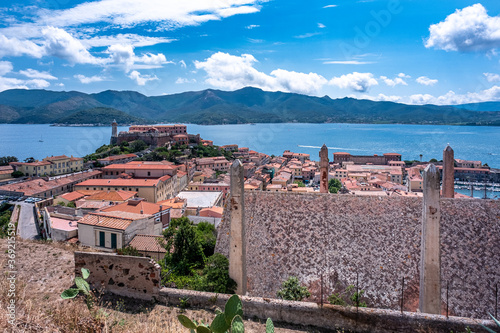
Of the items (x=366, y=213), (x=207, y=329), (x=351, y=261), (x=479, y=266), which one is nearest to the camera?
(x=207, y=329)

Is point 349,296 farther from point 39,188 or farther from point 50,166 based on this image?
point 50,166

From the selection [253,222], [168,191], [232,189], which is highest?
[232,189]

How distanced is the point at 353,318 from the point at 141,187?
41.9 m

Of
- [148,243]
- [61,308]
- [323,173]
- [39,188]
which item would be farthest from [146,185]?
[61,308]

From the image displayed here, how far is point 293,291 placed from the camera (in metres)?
8.62

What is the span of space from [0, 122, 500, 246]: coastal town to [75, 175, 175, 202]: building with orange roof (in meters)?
Result: 0.13

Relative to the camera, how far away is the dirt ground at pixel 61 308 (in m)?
5.16

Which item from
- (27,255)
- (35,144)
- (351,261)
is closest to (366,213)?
(351,261)

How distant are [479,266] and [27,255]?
12.5 metres

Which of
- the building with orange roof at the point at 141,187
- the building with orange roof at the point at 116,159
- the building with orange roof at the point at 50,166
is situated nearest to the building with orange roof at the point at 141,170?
the building with orange roof at the point at 141,187

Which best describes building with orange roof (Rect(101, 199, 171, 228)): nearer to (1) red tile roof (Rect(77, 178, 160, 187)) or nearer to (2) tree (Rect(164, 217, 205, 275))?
(2) tree (Rect(164, 217, 205, 275))

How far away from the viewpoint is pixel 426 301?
8180 millimetres

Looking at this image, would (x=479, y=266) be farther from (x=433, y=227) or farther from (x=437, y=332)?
(x=437, y=332)

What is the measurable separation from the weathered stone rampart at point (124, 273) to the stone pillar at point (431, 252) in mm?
6381
